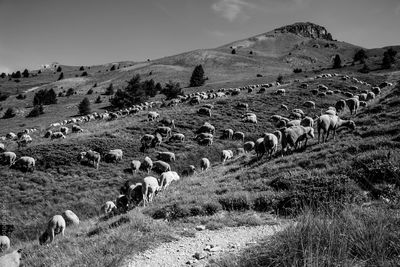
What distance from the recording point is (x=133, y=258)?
7539 mm

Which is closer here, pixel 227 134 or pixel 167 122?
pixel 227 134

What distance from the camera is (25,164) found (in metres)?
26.7

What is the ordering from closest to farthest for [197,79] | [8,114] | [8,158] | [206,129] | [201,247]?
1. [201,247]
2. [8,158]
3. [206,129]
4. [8,114]
5. [197,79]

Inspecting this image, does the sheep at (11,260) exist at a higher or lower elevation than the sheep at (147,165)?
higher

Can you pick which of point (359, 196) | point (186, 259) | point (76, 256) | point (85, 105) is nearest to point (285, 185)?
point (359, 196)

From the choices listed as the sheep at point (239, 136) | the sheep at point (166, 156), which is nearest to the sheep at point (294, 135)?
the sheep at point (166, 156)

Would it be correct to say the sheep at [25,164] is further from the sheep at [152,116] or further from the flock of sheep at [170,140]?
the sheep at [152,116]

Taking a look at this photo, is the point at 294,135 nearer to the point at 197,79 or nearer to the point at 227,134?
the point at 227,134

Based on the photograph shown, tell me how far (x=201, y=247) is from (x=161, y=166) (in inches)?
777

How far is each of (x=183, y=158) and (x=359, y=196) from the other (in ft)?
71.8

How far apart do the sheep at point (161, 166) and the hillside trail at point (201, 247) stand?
18.3m

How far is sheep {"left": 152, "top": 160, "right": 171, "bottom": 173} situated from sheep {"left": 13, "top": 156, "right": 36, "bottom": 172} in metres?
11.0

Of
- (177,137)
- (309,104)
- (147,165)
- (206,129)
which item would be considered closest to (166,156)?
(147,165)

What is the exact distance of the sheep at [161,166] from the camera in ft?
89.1
